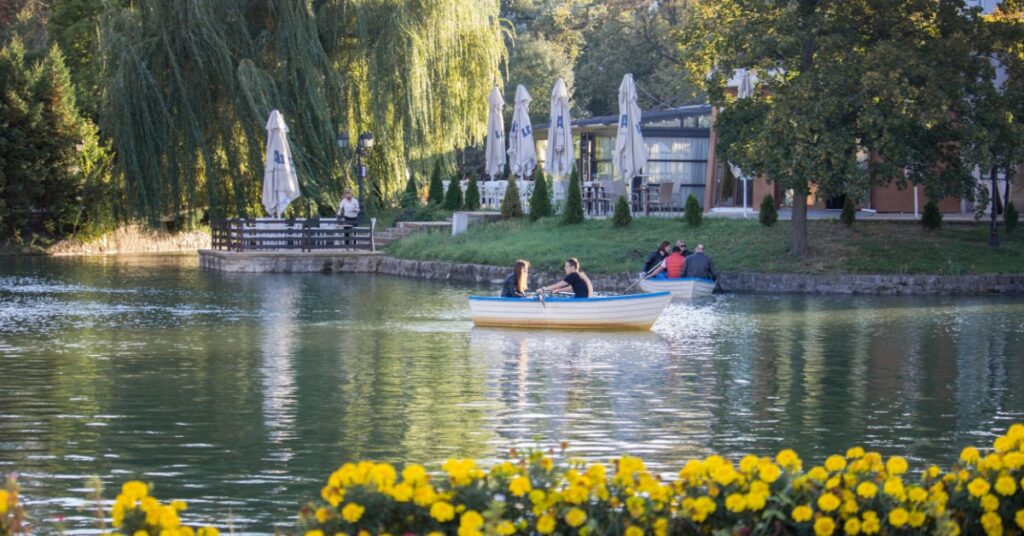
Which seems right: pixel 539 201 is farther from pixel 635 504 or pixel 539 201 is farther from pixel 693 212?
pixel 635 504

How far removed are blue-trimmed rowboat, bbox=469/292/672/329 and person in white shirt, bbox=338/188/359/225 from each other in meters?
17.0

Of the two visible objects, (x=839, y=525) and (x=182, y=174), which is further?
(x=182, y=174)

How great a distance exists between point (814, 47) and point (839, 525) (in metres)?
26.8

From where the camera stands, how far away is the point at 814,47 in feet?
107

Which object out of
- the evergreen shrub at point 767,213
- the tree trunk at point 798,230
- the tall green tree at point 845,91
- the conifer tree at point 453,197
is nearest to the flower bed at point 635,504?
the tall green tree at point 845,91

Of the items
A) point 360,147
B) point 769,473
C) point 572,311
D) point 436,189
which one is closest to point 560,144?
point 360,147

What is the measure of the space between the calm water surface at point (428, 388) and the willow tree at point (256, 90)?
542 inches

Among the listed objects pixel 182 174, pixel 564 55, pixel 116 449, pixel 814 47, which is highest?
pixel 564 55

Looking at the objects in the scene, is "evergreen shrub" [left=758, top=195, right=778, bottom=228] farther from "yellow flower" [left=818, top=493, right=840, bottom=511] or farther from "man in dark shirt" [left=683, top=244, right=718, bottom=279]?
"yellow flower" [left=818, top=493, right=840, bottom=511]

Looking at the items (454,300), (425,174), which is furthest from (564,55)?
(454,300)

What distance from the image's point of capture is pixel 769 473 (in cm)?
694

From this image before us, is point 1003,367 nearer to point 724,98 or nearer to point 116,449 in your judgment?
point 116,449

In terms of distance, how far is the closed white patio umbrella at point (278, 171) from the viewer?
37906mm

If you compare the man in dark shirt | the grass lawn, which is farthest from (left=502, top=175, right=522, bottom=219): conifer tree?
the man in dark shirt
